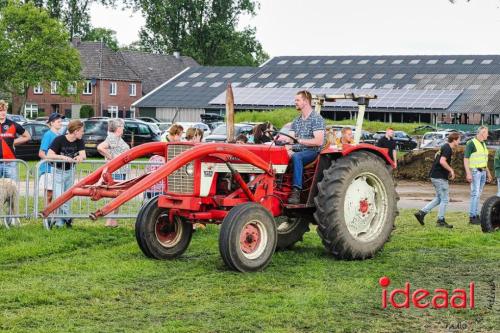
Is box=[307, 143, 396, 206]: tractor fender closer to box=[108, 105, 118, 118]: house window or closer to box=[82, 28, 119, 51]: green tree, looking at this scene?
box=[108, 105, 118, 118]: house window

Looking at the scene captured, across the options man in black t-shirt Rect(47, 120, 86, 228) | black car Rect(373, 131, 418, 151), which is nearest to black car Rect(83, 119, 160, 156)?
black car Rect(373, 131, 418, 151)

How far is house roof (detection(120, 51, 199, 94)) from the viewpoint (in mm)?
90250

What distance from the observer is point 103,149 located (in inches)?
570

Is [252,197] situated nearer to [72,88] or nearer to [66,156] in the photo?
[66,156]

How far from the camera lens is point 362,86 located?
69562 mm

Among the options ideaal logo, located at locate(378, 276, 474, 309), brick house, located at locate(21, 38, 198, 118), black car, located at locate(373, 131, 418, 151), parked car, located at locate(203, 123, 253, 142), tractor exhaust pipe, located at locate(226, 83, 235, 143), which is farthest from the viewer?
brick house, located at locate(21, 38, 198, 118)

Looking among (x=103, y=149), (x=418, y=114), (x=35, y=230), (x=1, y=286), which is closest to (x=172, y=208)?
(x=1, y=286)

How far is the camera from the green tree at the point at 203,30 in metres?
88.6

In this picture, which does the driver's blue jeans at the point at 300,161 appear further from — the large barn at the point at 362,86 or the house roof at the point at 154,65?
the house roof at the point at 154,65

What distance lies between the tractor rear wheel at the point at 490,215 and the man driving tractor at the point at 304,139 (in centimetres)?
448

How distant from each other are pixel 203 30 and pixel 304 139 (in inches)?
3203

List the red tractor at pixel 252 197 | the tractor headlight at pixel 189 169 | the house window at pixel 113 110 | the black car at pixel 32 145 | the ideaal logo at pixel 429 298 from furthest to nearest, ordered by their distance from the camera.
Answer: the house window at pixel 113 110 < the black car at pixel 32 145 < the tractor headlight at pixel 189 169 < the red tractor at pixel 252 197 < the ideaal logo at pixel 429 298

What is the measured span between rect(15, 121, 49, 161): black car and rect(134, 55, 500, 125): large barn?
1119 inches

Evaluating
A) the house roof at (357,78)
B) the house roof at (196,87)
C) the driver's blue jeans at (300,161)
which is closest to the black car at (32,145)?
the driver's blue jeans at (300,161)
